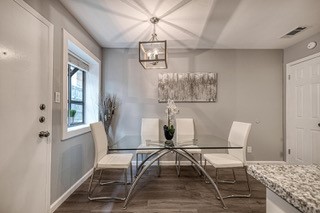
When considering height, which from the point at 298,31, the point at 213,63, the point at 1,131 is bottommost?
the point at 1,131

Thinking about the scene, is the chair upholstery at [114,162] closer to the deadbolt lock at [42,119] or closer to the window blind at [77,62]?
the deadbolt lock at [42,119]

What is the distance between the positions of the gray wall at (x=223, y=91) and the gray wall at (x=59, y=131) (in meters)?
1.17

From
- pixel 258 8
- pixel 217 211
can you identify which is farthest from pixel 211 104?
pixel 217 211

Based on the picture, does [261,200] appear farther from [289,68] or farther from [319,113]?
[289,68]

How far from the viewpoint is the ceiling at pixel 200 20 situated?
2201mm

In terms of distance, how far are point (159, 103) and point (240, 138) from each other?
1.76 meters

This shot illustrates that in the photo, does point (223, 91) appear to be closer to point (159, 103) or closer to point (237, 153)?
point (159, 103)

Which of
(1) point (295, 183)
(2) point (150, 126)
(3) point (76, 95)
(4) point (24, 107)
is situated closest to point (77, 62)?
(3) point (76, 95)

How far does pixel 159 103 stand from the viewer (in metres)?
3.79

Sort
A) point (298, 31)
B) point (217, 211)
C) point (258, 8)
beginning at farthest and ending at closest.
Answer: point (298, 31) → point (258, 8) → point (217, 211)

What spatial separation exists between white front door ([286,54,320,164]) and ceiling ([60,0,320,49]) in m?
0.57

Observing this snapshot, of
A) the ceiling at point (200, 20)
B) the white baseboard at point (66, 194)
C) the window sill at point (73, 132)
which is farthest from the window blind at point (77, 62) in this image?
the white baseboard at point (66, 194)

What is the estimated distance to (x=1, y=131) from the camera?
4.54ft

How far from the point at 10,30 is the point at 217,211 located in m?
2.64
